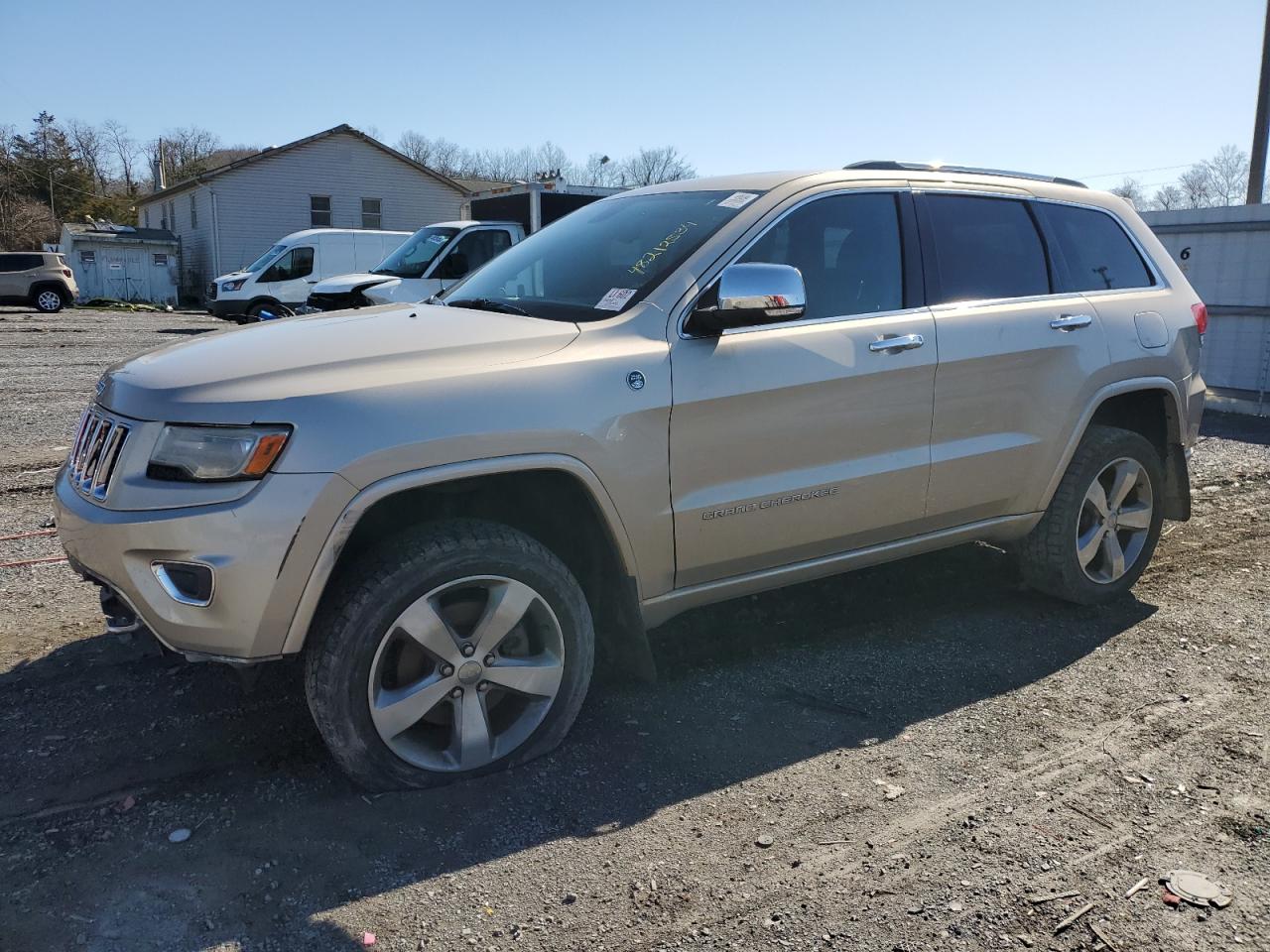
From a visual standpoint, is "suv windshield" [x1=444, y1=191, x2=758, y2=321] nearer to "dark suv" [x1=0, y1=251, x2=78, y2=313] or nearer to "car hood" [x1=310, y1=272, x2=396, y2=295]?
"car hood" [x1=310, y1=272, x2=396, y2=295]

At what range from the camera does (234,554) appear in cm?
279

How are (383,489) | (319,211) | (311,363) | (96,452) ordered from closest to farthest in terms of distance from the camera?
(383,489), (311,363), (96,452), (319,211)

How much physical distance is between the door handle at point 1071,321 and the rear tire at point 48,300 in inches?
1135

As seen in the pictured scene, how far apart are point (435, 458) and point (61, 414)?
825cm

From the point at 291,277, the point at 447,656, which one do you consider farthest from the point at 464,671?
the point at 291,277

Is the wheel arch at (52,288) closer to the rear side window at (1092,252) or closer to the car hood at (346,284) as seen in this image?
the car hood at (346,284)

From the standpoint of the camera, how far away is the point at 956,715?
379 centimetres

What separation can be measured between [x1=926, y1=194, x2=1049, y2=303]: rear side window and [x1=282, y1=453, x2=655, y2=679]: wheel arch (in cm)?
183

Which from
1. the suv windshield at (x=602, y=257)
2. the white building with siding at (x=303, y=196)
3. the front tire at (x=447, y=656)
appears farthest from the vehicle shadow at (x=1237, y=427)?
the white building with siding at (x=303, y=196)

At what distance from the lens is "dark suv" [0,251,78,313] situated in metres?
26.5

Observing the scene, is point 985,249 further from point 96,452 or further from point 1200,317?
point 96,452

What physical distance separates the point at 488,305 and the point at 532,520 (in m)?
0.93

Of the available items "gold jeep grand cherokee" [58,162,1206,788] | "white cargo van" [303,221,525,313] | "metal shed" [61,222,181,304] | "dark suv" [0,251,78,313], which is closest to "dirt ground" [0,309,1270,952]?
"gold jeep grand cherokee" [58,162,1206,788]

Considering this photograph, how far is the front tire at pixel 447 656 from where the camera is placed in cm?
299
